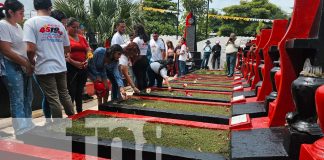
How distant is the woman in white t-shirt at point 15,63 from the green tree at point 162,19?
119 feet

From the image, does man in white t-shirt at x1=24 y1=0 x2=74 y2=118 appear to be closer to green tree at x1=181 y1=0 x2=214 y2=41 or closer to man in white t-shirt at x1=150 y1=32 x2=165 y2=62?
Answer: man in white t-shirt at x1=150 y1=32 x2=165 y2=62

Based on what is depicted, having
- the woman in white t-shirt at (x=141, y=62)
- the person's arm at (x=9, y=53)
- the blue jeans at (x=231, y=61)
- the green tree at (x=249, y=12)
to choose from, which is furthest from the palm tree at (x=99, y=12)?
the green tree at (x=249, y=12)

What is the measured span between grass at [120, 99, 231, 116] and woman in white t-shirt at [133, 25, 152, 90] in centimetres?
142

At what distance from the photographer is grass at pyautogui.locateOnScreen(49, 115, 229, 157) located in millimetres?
3049

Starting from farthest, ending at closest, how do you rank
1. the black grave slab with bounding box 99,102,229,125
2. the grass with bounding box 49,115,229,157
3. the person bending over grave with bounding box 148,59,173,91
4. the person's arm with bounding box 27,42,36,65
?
the person bending over grave with bounding box 148,59,173,91
the black grave slab with bounding box 99,102,229,125
the person's arm with bounding box 27,42,36,65
the grass with bounding box 49,115,229,157

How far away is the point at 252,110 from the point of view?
3.92m

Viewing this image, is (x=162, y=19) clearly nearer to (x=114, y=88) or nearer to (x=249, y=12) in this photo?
(x=249, y=12)

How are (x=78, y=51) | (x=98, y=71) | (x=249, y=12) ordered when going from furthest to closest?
(x=249, y=12), (x=98, y=71), (x=78, y=51)

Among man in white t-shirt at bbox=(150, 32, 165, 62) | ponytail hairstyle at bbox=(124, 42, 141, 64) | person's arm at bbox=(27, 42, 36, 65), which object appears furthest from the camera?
man in white t-shirt at bbox=(150, 32, 165, 62)

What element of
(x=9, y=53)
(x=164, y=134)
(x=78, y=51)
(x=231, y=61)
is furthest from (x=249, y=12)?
(x=9, y=53)

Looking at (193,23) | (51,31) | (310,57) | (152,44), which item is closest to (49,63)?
(51,31)

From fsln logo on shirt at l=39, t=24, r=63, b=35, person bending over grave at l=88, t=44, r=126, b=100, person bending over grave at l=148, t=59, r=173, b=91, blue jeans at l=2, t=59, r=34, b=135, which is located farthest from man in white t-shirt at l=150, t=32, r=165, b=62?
blue jeans at l=2, t=59, r=34, b=135

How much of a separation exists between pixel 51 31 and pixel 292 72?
8.48ft

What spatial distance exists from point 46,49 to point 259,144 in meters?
2.52
